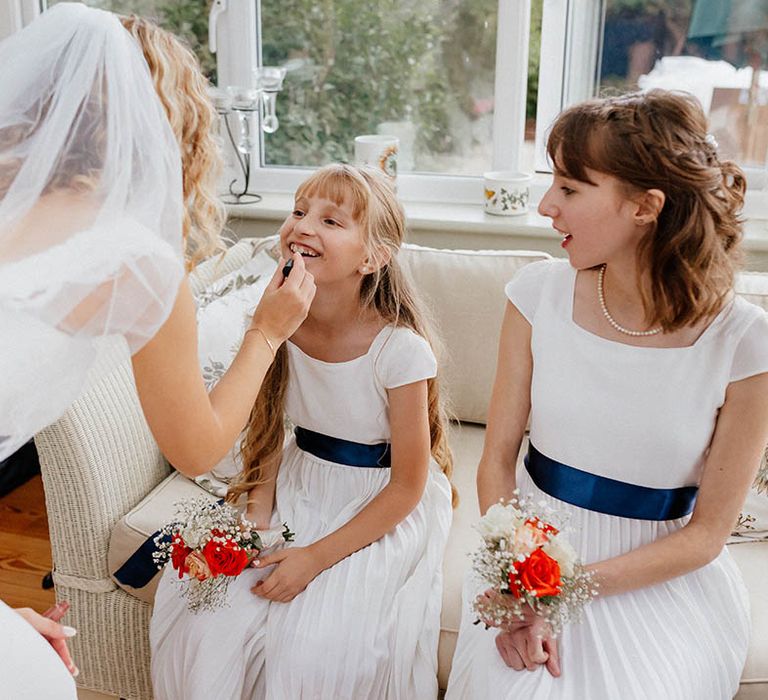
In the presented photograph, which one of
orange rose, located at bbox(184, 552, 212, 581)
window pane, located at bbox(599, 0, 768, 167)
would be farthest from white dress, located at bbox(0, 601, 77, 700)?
window pane, located at bbox(599, 0, 768, 167)

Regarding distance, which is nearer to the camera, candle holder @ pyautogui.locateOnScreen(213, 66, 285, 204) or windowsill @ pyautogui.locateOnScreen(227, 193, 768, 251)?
windowsill @ pyautogui.locateOnScreen(227, 193, 768, 251)

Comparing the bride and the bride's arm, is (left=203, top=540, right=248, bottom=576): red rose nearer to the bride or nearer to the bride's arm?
the bride's arm

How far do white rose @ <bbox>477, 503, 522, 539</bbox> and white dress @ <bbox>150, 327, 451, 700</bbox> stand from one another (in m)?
0.33

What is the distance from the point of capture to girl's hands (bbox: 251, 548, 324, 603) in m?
1.55

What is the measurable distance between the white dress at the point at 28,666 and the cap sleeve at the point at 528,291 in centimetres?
88

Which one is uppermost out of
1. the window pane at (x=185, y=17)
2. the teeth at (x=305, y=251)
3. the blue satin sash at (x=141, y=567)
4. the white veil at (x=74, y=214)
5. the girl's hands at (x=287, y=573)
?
the window pane at (x=185, y=17)

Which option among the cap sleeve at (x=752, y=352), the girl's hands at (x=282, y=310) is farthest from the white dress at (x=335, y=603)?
the cap sleeve at (x=752, y=352)

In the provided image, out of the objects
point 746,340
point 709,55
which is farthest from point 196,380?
point 709,55

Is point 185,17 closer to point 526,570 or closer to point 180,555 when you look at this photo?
point 180,555

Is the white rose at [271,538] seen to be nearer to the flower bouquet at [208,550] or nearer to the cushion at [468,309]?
the flower bouquet at [208,550]

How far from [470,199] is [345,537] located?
4.67ft

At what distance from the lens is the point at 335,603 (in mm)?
1537

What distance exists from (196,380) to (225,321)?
2.78 ft

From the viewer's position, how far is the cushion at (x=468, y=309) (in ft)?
7.05
